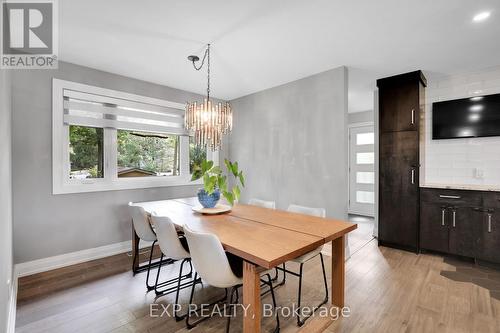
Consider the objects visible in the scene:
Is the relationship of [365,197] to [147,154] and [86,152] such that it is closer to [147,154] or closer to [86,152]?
[147,154]

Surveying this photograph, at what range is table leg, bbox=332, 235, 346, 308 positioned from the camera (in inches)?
79.1

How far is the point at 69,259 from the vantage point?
115 inches

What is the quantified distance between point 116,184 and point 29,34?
1.89 m

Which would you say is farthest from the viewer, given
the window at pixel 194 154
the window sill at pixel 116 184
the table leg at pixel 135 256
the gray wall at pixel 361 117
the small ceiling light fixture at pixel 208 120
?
the gray wall at pixel 361 117

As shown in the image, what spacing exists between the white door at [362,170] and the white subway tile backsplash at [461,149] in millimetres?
1828

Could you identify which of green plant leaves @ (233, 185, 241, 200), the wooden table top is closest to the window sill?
the wooden table top

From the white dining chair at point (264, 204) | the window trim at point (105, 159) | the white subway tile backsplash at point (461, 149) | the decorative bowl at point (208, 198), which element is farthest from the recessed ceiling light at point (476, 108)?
the window trim at point (105, 159)

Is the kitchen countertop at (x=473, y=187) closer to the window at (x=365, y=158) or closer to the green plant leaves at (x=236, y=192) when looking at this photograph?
the window at (x=365, y=158)

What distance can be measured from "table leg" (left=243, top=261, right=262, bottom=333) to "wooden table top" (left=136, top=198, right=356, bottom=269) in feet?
0.40

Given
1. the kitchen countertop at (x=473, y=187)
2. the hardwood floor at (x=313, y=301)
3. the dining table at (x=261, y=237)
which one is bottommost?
the hardwood floor at (x=313, y=301)

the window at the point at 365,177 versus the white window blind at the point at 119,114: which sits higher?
the white window blind at the point at 119,114

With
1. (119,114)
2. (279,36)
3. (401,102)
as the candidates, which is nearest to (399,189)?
(401,102)

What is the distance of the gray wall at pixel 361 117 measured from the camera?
5416 mm

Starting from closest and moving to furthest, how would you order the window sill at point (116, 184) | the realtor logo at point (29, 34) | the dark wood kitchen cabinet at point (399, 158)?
the realtor logo at point (29, 34), the window sill at point (116, 184), the dark wood kitchen cabinet at point (399, 158)
